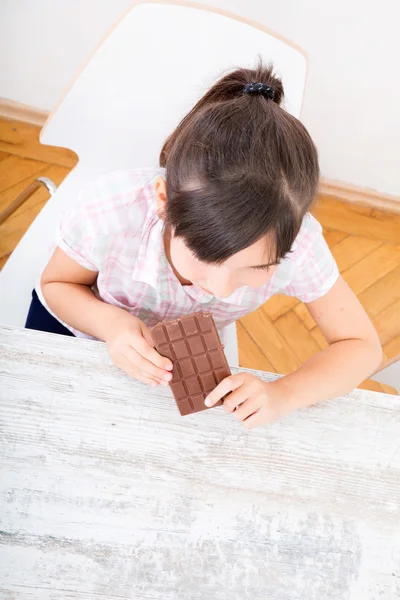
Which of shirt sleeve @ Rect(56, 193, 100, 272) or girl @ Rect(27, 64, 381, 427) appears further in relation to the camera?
shirt sleeve @ Rect(56, 193, 100, 272)

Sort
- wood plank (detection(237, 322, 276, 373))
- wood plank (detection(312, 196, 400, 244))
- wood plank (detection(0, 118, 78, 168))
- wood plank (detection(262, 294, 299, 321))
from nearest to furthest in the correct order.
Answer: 1. wood plank (detection(237, 322, 276, 373))
2. wood plank (detection(262, 294, 299, 321))
3. wood plank (detection(0, 118, 78, 168))
4. wood plank (detection(312, 196, 400, 244))

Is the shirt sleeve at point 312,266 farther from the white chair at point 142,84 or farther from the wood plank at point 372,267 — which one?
the wood plank at point 372,267

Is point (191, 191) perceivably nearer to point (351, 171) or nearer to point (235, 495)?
point (235, 495)

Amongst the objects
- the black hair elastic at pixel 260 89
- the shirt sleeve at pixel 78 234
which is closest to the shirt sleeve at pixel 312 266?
the black hair elastic at pixel 260 89

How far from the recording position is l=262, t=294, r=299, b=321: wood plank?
218cm

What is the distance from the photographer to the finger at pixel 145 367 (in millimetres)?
864

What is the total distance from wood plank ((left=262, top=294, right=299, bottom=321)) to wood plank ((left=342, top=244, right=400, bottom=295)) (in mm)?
255

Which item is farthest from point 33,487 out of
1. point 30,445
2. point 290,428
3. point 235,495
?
point 290,428

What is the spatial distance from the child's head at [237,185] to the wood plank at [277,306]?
125 centimetres

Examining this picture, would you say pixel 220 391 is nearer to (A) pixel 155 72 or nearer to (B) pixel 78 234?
(B) pixel 78 234

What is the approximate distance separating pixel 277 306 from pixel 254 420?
4.32ft

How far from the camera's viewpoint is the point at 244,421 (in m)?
0.91

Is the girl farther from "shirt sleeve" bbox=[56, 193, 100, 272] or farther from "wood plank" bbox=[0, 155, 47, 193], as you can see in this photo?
"wood plank" bbox=[0, 155, 47, 193]

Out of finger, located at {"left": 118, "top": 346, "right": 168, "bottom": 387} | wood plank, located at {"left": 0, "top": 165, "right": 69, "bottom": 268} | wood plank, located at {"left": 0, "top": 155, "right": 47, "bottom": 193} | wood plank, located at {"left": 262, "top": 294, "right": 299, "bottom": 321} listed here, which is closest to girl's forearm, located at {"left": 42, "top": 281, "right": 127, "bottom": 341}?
finger, located at {"left": 118, "top": 346, "right": 168, "bottom": 387}
